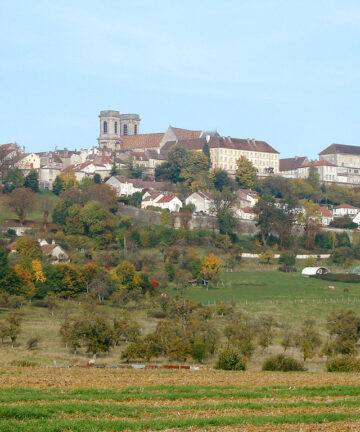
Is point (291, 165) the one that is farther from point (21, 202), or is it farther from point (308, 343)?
point (308, 343)

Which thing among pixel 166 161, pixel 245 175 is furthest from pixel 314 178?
pixel 166 161

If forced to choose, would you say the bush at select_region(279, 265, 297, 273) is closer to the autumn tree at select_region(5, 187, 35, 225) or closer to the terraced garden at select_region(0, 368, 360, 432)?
the autumn tree at select_region(5, 187, 35, 225)

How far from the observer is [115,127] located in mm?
144375

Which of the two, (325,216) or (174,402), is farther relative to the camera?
(325,216)

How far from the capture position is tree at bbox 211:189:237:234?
85.1 m

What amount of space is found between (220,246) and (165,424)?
6769 centimetres

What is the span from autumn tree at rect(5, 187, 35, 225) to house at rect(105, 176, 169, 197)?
58.7 feet

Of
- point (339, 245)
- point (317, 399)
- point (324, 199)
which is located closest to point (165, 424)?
point (317, 399)

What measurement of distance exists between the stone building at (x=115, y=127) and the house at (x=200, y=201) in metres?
40.8

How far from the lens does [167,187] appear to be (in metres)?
103

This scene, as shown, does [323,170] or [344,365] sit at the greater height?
[323,170]

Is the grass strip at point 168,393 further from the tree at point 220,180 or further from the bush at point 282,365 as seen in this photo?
the tree at point 220,180

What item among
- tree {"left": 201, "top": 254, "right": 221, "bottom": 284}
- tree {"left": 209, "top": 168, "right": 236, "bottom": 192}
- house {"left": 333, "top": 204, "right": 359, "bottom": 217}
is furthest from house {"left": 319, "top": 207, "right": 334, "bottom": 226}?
tree {"left": 201, "top": 254, "right": 221, "bottom": 284}

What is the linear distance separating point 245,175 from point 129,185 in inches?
732
